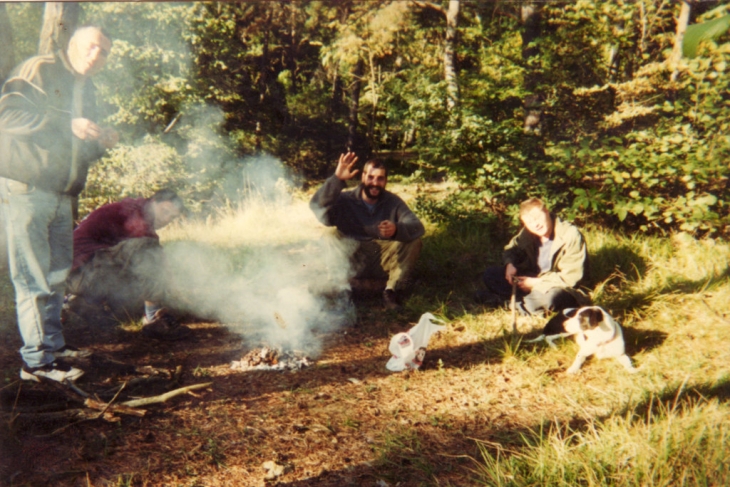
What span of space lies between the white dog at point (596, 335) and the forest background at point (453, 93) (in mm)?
1608

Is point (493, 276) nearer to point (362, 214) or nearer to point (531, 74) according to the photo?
point (362, 214)

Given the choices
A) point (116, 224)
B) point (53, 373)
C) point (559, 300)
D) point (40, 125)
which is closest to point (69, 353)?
point (53, 373)

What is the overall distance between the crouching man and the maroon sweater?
3.25 m

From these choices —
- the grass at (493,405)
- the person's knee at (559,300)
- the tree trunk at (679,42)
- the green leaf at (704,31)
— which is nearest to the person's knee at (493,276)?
the grass at (493,405)

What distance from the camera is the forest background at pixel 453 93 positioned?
3.85 metres

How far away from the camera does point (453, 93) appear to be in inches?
195

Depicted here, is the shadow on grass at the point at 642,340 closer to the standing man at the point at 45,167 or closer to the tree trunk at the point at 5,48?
the standing man at the point at 45,167

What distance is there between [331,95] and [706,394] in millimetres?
5981

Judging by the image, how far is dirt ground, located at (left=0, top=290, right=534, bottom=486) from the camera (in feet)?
6.82

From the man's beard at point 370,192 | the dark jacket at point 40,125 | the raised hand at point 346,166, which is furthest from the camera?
the man's beard at point 370,192

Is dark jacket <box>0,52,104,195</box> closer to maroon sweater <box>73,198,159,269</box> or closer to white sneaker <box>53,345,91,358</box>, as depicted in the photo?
white sneaker <box>53,345,91,358</box>

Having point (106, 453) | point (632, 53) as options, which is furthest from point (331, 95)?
point (106, 453)

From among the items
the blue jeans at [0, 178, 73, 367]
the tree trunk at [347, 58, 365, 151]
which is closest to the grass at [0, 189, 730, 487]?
the blue jeans at [0, 178, 73, 367]

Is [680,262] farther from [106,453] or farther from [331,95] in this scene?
[331,95]
